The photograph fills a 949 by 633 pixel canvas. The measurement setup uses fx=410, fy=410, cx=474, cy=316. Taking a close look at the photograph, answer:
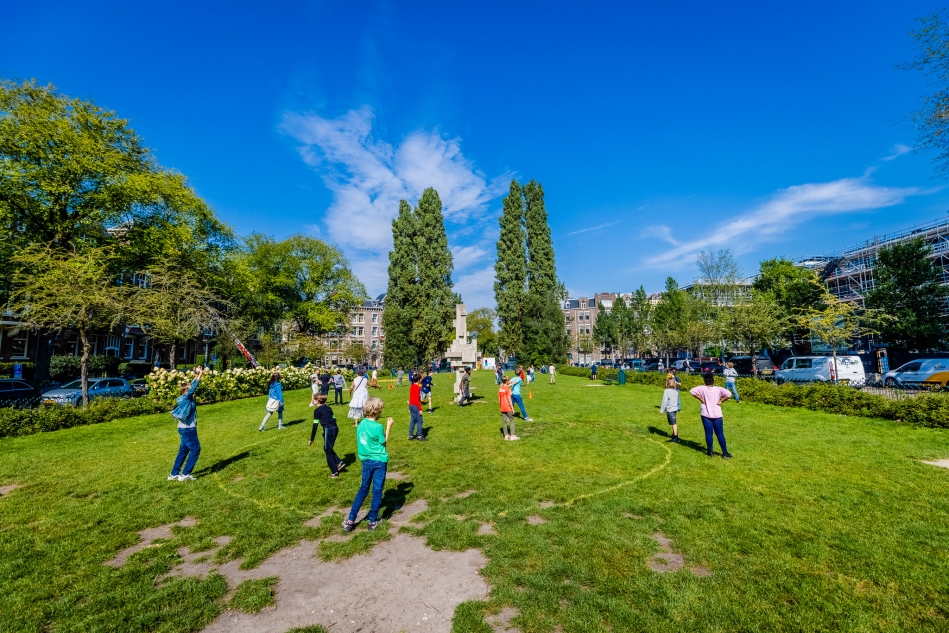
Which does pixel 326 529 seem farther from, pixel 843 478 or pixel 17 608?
pixel 843 478

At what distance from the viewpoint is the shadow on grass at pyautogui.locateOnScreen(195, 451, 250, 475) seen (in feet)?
32.9

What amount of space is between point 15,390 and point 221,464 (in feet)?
62.0

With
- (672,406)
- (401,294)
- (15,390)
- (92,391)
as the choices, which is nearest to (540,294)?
(401,294)

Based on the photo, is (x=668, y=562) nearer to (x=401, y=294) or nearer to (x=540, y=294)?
(x=540, y=294)

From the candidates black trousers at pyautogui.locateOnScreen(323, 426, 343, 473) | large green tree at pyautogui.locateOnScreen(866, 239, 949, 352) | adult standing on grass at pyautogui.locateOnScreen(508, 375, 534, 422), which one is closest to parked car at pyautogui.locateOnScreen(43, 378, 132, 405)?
black trousers at pyautogui.locateOnScreen(323, 426, 343, 473)

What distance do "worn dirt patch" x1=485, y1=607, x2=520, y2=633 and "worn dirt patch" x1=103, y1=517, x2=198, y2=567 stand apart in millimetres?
5162

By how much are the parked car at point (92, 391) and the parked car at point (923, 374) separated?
4354 centimetres

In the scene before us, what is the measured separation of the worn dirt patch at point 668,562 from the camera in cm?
514

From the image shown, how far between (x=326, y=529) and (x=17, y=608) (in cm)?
338

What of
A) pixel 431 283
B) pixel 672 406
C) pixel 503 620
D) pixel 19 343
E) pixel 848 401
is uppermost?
pixel 431 283

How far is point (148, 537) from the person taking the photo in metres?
6.46

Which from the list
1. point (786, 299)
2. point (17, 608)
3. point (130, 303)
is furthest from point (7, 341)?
point (786, 299)

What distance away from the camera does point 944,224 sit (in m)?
43.5

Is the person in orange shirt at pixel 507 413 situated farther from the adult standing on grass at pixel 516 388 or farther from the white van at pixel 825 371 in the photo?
the white van at pixel 825 371
